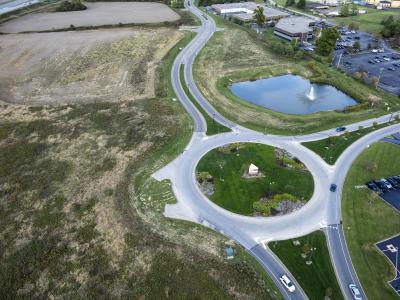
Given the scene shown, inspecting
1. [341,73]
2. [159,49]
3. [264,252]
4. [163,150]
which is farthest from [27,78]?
[341,73]

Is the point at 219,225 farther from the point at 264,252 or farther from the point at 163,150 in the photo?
the point at 163,150

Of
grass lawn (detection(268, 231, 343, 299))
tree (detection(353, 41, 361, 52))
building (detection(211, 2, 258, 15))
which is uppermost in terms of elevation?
building (detection(211, 2, 258, 15))

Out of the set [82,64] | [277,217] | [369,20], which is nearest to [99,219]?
[277,217]

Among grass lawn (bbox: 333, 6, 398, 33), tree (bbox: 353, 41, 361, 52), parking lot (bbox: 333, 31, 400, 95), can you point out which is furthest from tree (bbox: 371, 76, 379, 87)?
grass lawn (bbox: 333, 6, 398, 33)

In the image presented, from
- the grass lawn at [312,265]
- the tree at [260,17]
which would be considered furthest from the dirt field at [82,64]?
the grass lawn at [312,265]

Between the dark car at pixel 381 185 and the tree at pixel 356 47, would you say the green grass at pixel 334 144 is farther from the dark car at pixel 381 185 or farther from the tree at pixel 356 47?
the tree at pixel 356 47

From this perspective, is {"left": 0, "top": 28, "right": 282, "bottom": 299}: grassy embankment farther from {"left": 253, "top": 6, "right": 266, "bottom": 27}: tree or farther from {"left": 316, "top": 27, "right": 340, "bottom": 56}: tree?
{"left": 253, "top": 6, "right": 266, "bottom": 27}: tree
